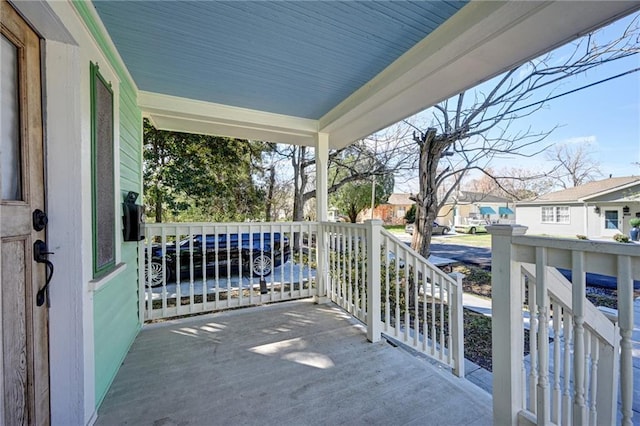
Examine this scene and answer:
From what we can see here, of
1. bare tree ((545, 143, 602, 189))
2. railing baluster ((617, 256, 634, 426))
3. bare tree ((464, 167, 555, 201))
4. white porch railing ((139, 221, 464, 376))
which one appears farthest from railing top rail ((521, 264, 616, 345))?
bare tree ((545, 143, 602, 189))

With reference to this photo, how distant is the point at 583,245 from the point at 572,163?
665 cm

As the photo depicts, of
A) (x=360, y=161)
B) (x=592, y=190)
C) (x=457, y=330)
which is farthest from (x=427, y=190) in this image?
(x=592, y=190)

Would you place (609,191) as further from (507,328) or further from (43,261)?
(43,261)

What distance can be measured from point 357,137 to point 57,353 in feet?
11.1

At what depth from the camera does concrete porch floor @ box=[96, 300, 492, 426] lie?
154 cm

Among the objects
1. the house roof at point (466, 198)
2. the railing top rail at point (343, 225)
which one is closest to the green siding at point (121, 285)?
the railing top rail at point (343, 225)

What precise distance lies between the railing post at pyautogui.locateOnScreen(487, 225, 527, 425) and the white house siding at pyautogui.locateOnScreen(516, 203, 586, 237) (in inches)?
528

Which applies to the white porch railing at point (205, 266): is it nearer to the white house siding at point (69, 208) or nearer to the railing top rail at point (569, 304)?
the white house siding at point (69, 208)

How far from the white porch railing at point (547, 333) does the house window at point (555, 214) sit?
16.3 metres

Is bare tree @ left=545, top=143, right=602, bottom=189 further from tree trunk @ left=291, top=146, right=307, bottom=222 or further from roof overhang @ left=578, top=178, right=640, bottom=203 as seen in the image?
roof overhang @ left=578, top=178, right=640, bottom=203

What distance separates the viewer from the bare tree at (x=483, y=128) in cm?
382

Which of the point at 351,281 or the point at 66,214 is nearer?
the point at 66,214

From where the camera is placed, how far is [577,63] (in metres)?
3.47

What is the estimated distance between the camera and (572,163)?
5.71 meters
